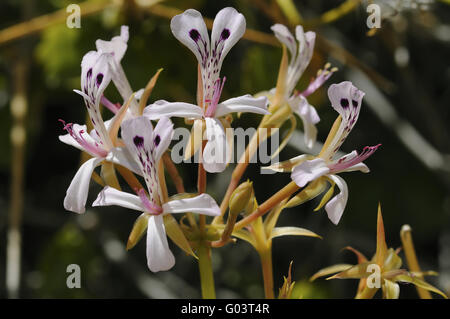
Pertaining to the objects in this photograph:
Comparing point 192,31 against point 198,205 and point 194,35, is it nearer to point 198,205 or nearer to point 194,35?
point 194,35

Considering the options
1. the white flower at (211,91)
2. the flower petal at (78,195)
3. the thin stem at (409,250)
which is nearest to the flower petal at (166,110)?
the white flower at (211,91)

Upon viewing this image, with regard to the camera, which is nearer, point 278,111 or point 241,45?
point 278,111

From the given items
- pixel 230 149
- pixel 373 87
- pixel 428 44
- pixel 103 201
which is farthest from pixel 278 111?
pixel 428 44

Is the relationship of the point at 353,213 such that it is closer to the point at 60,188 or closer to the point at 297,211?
the point at 297,211

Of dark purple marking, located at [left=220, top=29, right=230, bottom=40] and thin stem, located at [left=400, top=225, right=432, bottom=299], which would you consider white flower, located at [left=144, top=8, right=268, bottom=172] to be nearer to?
dark purple marking, located at [left=220, top=29, right=230, bottom=40]

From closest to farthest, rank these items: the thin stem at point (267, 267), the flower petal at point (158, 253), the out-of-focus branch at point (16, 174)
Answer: the flower petal at point (158, 253) < the thin stem at point (267, 267) < the out-of-focus branch at point (16, 174)

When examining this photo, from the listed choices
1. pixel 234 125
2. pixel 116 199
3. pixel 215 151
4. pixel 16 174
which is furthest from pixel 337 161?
pixel 16 174

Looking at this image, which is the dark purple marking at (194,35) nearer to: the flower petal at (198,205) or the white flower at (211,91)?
the white flower at (211,91)
